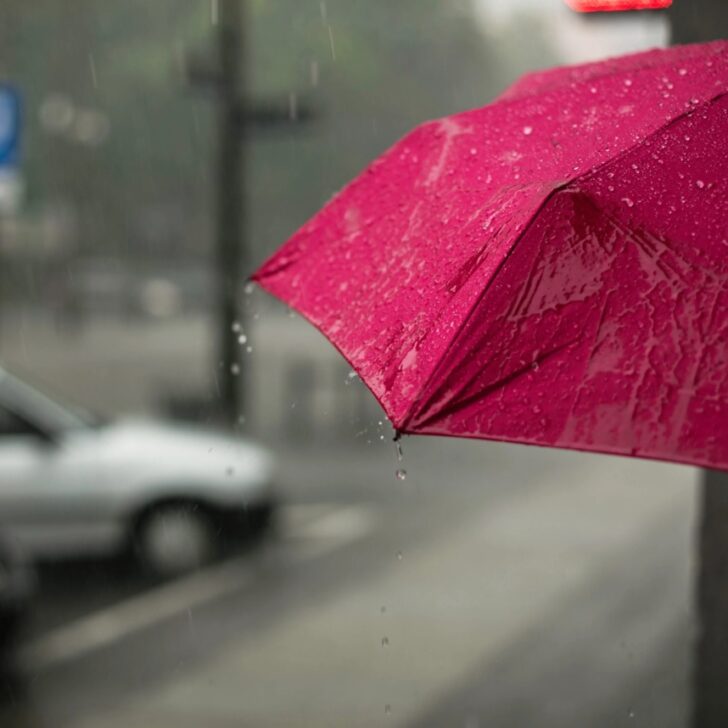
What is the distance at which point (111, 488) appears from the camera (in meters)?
8.62

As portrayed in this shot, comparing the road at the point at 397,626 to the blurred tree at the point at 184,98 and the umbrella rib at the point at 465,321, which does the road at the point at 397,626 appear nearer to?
the umbrella rib at the point at 465,321

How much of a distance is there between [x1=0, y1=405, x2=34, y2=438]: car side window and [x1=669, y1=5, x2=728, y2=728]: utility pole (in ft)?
18.9

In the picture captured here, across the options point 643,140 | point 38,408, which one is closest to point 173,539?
point 38,408

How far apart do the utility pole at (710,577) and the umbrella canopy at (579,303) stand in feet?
5.55

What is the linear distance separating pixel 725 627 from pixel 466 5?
166 feet

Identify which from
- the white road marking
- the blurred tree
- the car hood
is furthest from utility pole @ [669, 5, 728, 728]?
the blurred tree

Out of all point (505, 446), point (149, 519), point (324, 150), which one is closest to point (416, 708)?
point (149, 519)

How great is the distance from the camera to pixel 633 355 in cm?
197

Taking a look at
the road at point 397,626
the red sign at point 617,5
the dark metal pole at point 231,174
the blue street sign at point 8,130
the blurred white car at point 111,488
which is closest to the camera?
the red sign at point 617,5

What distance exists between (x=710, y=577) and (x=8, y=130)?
29.5ft

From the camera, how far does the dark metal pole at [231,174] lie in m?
12.5

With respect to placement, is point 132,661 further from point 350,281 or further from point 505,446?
point 505,446

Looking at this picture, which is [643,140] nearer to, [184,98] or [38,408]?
[38,408]

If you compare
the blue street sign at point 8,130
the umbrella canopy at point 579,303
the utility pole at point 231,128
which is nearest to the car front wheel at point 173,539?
the utility pole at point 231,128
